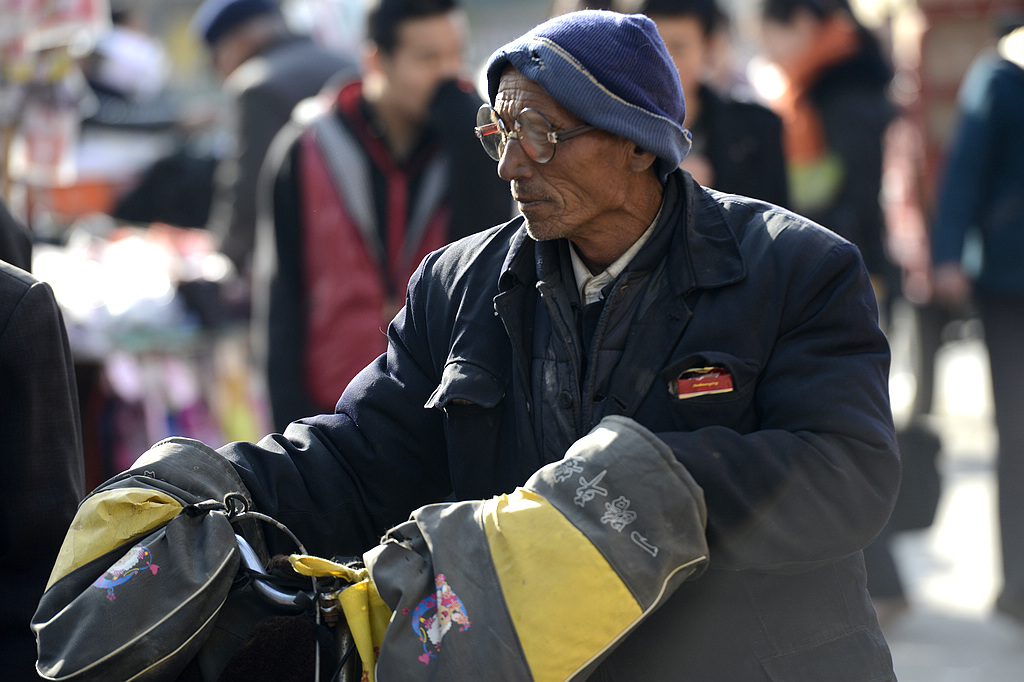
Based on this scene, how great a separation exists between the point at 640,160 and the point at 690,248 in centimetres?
19

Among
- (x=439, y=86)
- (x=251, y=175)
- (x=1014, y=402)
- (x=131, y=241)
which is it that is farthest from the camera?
(x=131, y=241)

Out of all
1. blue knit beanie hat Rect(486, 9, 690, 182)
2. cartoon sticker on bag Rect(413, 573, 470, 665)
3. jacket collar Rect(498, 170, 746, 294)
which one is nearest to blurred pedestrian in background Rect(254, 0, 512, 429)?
jacket collar Rect(498, 170, 746, 294)

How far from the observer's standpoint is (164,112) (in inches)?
286

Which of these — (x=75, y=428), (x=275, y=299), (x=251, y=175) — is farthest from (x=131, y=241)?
(x=75, y=428)

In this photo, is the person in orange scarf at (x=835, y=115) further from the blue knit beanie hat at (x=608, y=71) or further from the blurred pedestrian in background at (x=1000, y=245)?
the blue knit beanie hat at (x=608, y=71)

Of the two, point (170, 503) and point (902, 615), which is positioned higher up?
point (170, 503)

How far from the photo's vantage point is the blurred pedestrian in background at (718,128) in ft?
12.8

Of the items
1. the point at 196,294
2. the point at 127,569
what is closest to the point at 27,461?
the point at 127,569

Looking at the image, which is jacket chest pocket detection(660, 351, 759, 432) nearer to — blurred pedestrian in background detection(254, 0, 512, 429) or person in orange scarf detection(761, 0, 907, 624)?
blurred pedestrian in background detection(254, 0, 512, 429)

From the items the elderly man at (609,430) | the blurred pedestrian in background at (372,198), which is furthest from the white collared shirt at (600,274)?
the blurred pedestrian in background at (372,198)

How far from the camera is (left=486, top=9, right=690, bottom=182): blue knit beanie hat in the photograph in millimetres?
2104

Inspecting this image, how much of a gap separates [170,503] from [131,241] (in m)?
3.68

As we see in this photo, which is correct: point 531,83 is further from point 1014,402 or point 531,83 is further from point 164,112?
point 164,112

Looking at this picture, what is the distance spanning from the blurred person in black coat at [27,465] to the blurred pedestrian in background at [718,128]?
2133 millimetres
